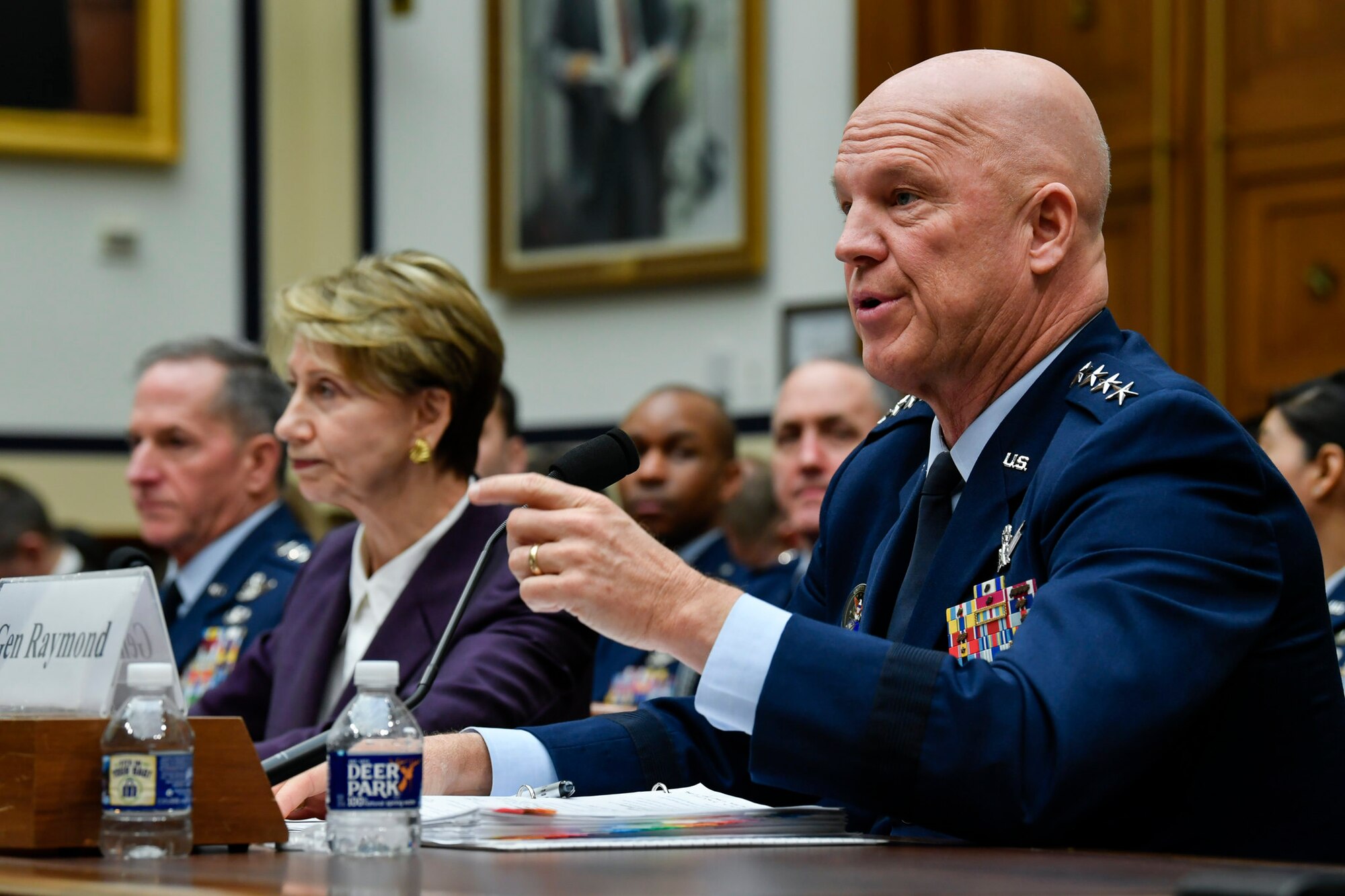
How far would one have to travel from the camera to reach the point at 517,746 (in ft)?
6.39

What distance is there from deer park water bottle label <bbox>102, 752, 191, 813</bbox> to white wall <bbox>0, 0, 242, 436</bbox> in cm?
614

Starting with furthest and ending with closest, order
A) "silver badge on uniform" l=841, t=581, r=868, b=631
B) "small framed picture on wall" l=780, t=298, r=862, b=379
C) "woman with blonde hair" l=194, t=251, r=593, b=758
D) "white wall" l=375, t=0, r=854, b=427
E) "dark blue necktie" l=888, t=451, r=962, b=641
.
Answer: "white wall" l=375, t=0, r=854, b=427 < "small framed picture on wall" l=780, t=298, r=862, b=379 < "woman with blonde hair" l=194, t=251, r=593, b=758 < "silver badge on uniform" l=841, t=581, r=868, b=631 < "dark blue necktie" l=888, t=451, r=962, b=641

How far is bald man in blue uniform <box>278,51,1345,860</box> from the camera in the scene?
4.99 ft

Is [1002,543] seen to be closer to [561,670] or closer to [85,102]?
[561,670]

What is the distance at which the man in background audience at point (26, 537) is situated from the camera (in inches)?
233

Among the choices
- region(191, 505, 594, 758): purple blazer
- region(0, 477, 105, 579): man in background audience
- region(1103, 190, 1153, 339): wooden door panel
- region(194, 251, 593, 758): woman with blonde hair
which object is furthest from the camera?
region(0, 477, 105, 579): man in background audience

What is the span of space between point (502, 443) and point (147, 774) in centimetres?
325

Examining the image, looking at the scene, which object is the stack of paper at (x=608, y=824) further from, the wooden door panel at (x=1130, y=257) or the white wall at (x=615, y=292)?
the white wall at (x=615, y=292)

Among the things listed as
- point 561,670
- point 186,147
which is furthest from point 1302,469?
point 186,147

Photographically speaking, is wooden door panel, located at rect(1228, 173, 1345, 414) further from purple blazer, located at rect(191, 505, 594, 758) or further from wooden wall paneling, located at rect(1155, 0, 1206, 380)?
purple blazer, located at rect(191, 505, 594, 758)

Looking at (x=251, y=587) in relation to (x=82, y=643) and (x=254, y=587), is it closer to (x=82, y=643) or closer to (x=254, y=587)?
(x=254, y=587)

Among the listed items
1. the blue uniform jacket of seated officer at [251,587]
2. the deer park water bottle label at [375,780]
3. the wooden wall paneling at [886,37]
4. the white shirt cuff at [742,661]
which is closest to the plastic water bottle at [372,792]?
the deer park water bottle label at [375,780]

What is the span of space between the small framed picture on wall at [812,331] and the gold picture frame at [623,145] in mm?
277

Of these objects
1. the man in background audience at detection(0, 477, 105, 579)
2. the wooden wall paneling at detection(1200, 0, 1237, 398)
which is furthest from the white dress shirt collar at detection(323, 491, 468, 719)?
the man in background audience at detection(0, 477, 105, 579)
